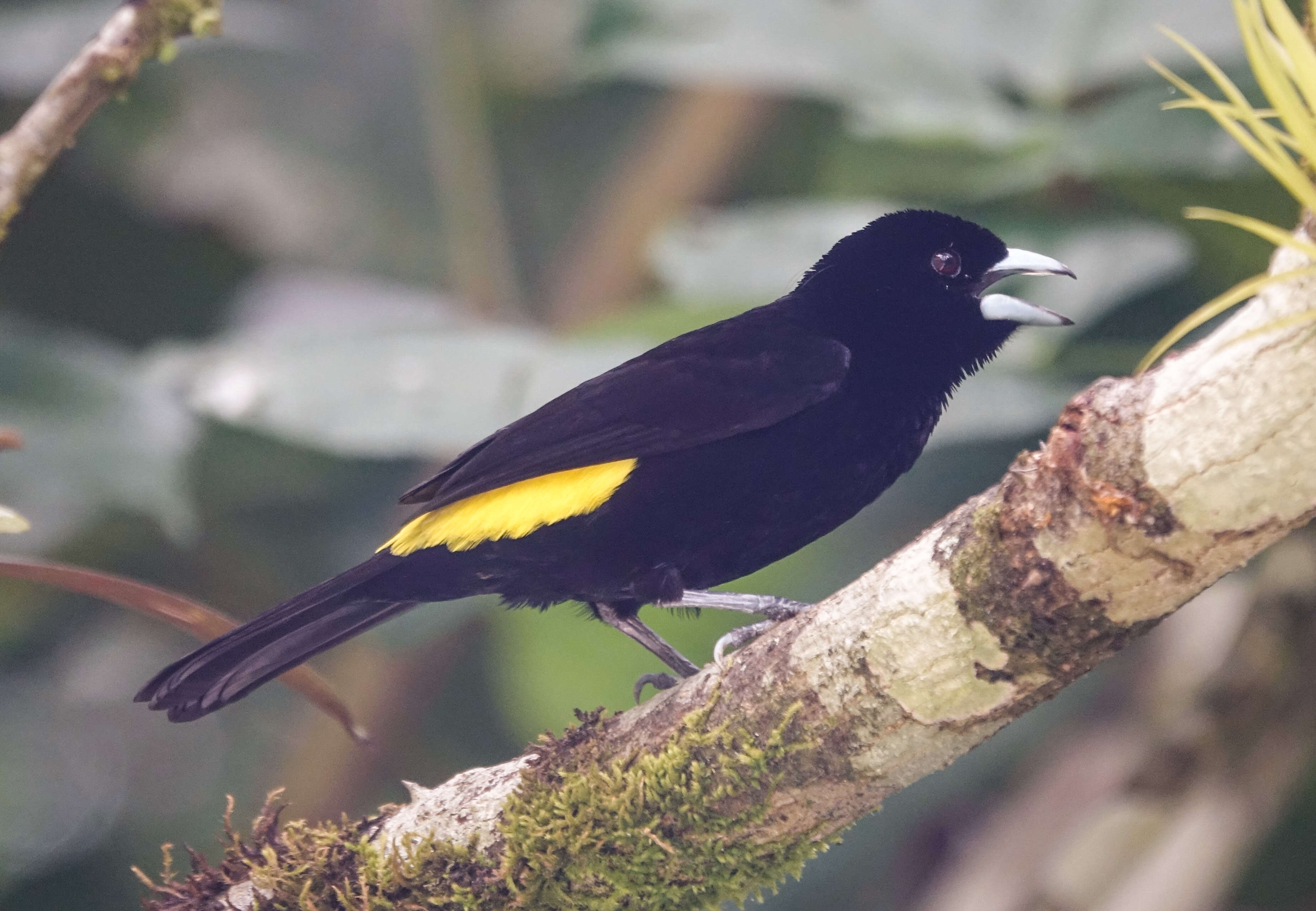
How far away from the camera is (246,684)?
1.67m

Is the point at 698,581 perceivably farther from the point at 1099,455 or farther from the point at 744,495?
the point at 1099,455

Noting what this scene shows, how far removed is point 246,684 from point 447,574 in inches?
12.0

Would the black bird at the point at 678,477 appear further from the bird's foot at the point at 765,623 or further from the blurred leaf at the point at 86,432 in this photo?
the blurred leaf at the point at 86,432

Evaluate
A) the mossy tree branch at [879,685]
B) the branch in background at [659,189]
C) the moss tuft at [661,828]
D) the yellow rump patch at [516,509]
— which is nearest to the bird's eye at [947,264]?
the yellow rump patch at [516,509]

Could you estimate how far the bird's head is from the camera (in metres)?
1.76

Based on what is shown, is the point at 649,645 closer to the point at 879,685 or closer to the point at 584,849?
the point at 584,849

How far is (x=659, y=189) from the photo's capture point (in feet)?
14.6

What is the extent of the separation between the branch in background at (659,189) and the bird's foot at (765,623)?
253 centimetres

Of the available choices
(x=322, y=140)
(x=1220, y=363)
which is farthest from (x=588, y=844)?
(x=322, y=140)

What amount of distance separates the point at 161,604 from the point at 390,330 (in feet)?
4.49

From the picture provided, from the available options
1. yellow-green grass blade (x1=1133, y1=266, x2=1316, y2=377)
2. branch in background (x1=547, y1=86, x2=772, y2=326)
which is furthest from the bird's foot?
branch in background (x1=547, y1=86, x2=772, y2=326)

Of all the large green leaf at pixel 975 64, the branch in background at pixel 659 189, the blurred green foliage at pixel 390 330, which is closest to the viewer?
the blurred green foliage at pixel 390 330

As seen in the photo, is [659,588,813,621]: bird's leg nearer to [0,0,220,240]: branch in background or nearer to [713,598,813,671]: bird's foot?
[713,598,813,671]: bird's foot

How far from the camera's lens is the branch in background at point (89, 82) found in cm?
187
